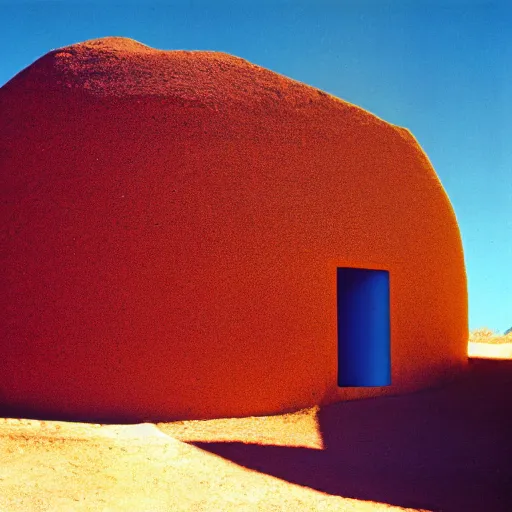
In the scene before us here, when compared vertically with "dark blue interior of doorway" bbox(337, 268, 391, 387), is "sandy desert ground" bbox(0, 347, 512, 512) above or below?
below

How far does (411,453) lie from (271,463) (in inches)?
57.7

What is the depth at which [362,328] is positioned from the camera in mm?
8430

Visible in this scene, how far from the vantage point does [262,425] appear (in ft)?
19.3

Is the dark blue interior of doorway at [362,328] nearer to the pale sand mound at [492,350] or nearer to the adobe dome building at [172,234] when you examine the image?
the adobe dome building at [172,234]

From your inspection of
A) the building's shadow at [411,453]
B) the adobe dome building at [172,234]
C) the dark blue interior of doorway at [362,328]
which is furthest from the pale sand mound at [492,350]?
the adobe dome building at [172,234]

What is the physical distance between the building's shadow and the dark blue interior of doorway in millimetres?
866

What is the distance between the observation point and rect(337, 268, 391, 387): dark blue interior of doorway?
7.98 m

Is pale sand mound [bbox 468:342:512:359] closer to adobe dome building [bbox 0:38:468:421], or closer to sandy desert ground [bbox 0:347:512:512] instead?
sandy desert ground [bbox 0:347:512:512]

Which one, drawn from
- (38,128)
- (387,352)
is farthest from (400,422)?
(38,128)

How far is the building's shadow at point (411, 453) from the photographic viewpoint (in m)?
4.27

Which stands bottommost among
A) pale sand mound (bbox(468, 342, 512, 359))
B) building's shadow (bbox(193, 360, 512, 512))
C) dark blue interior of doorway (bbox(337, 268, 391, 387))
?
building's shadow (bbox(193, 360, 512, 512))

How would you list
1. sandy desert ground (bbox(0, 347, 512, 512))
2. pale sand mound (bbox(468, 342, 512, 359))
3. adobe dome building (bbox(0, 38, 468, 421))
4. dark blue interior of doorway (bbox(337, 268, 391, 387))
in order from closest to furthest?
1. sandy desert ground (bbox(0, 347, 512, 512))
2. adobe dome building (bbox(0, 38, 468, 421))
3. dark blue interior of doorway (bbox(337, 268, 391, 387))
4. pale sand mound (bbox(468, 342, 512, 359))

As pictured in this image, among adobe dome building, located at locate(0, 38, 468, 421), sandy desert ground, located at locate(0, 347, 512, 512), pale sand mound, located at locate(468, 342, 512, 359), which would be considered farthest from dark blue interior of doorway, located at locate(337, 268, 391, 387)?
pale sand mound, located at locate(468, 342, 512, 359)

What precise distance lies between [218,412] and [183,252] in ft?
5.71
